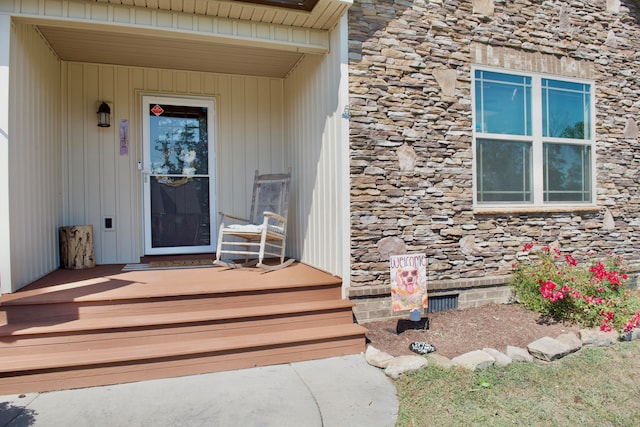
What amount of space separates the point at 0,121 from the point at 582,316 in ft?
16.7

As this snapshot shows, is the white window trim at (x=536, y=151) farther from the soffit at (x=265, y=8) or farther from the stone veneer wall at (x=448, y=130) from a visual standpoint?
the soffit at (x=265, y=8)

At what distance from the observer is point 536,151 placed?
4668mm

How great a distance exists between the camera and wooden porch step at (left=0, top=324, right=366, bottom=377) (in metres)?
2.76

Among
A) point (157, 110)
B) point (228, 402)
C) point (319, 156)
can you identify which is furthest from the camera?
point (157, 110)

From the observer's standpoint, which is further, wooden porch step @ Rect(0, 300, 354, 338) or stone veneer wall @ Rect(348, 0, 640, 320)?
stone veneer wall @ Rect(348, 0, 640, 320)

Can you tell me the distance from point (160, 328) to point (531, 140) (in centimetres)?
411

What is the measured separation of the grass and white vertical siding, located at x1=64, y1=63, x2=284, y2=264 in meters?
3.36

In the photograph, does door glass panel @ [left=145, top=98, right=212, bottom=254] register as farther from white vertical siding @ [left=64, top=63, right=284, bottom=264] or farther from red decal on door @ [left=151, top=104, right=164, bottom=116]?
white vertical siding @ [left=64, top=63, right=284, bottom=264]

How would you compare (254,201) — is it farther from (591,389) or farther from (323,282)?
(591,389)

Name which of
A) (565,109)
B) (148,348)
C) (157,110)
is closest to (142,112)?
(157,110)

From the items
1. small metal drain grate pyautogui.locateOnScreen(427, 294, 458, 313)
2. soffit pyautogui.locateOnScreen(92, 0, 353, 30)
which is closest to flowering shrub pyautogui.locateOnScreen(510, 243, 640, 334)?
small metal drain grate pyautogui.locateOnScreen(427, 294, 458, 313)

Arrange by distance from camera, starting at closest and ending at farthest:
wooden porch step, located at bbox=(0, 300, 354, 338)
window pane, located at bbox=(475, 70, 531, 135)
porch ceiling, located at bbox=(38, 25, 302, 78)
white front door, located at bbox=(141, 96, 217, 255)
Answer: wooden porch step, located at bbox=(0, 300, 354, 338) < porch ceiling, located at bbox=(38, 25, 302, 78) < window pane, located at bbox=(475, 70, 531, 135) < white front door, located at bbox=(141, 96, 217, 255)

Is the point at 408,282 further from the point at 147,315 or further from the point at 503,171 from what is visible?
the point at 147,315

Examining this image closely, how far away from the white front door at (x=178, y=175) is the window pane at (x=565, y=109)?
3875mm
